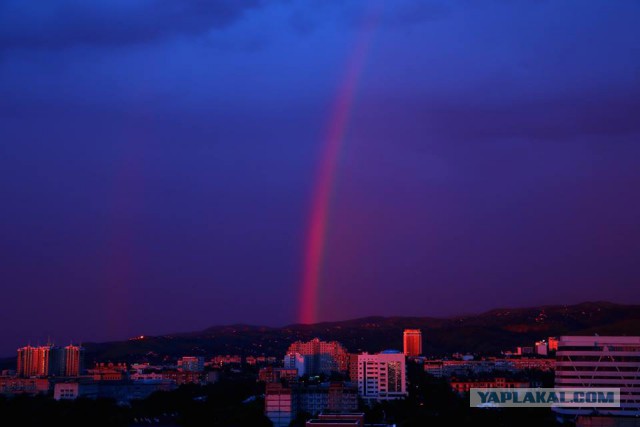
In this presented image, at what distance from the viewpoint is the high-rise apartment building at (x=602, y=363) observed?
1148 inches

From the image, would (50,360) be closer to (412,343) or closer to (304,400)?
(412,343)

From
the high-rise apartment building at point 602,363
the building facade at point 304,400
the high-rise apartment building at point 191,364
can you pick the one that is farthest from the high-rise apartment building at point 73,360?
the high-rise apartment building at point 602,363

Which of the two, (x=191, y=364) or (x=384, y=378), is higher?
(x=191, y=364)

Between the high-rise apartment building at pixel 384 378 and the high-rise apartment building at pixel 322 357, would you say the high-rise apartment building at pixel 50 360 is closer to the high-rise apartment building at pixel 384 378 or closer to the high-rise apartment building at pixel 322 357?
the high-rise apartment building at pixel 322 357

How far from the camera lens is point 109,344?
9738cm

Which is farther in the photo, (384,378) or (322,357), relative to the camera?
(322,357)

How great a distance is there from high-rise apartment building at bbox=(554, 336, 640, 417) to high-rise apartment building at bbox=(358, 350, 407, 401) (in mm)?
13875

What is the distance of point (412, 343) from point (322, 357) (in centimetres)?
2092

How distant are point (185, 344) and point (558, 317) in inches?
1497

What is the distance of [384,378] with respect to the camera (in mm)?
43062

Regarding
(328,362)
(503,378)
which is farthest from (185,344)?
(503,378)

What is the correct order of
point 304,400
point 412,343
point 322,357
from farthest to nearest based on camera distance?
point 412,343
point 322,357
point 304,400

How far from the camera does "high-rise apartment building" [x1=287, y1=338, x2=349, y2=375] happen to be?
63219 millimetres

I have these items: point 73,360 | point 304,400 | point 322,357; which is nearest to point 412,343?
point 322,357
